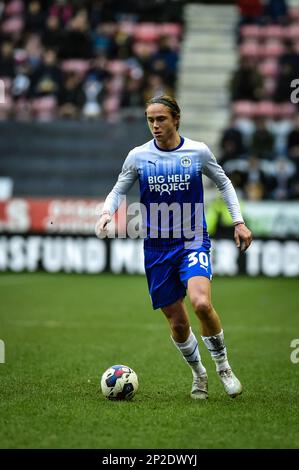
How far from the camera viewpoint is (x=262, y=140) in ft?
→ 67.9

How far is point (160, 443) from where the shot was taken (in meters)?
5.57

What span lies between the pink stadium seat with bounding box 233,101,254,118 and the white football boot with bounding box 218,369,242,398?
1580 centimetres

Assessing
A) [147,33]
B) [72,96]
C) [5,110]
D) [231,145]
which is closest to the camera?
[231,145]

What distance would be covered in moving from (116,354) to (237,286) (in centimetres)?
751

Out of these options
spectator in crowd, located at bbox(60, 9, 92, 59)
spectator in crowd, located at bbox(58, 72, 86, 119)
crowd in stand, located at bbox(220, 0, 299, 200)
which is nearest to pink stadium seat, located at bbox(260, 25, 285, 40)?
crowd in stand, located at bbox(220, 0, 299, 200)

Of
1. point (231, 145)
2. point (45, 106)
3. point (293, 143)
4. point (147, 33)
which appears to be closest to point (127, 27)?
point (147, 33)

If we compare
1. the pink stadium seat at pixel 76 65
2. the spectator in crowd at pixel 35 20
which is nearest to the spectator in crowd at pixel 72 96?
the pink stadium seat at pixel 76 65

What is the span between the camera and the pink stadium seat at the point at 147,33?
24844 mm

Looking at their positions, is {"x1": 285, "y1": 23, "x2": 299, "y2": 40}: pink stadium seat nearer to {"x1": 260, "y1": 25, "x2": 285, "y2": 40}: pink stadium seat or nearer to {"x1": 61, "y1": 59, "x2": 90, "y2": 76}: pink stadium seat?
{"x1": 260, "y1": 25, "x2": 285, "y2": 40}: pink stadium seat

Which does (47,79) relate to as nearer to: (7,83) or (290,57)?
(7,83)

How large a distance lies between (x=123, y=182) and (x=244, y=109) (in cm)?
1546

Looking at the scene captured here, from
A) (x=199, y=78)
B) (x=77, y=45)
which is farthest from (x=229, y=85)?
(x=77, y=45)

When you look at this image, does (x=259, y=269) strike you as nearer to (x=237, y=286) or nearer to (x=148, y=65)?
(x=237, y=286)

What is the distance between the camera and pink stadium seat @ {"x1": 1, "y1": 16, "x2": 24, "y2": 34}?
84.1 ft
